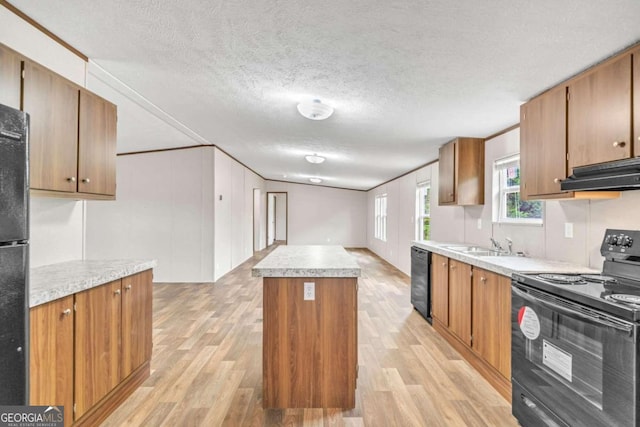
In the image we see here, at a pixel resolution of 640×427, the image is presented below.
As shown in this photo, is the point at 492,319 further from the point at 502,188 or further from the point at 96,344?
the point at 96,344

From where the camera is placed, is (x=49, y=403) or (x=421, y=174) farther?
(x=421, y=174)

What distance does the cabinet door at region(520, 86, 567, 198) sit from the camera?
2.25 metres

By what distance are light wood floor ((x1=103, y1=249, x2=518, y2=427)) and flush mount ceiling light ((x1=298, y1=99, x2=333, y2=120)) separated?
2.33m

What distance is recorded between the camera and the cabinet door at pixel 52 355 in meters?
1.47

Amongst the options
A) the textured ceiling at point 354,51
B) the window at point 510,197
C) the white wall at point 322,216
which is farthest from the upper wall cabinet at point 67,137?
the white wall at point 322,216

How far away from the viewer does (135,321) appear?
7.60 feet

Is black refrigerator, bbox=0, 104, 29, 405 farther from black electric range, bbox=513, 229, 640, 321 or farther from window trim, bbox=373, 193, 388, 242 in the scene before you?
window trim, bbox=373, 193, 388, 242

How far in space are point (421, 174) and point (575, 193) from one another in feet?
13.1

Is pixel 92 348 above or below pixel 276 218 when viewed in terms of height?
below

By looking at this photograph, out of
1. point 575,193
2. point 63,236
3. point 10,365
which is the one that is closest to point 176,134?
point 63,236

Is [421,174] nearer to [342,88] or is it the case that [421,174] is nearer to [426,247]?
[426,247]

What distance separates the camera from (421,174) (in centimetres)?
611

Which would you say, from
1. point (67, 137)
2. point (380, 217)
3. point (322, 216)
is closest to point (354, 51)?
point (67, 137)

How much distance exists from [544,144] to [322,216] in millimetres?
9462
